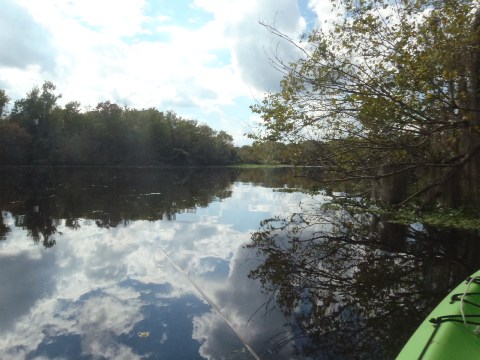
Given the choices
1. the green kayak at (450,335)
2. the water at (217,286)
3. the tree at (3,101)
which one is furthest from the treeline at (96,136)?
the green kayak at (450,335)

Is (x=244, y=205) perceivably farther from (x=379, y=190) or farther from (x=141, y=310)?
(x=141, y=310)

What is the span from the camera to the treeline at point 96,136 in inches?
2346

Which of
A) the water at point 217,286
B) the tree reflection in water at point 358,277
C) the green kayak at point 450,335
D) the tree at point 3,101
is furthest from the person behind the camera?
the tree at point 3,101

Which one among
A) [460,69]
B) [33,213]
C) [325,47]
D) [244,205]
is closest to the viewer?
[460,69]

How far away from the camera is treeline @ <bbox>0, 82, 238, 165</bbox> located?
5959 cm

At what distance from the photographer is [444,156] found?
40.1 ft

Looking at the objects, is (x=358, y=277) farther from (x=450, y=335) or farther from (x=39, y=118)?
(x=39, y=118)

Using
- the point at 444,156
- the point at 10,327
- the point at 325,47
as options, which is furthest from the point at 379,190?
the point at 10,327

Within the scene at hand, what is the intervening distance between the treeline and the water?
177 ft

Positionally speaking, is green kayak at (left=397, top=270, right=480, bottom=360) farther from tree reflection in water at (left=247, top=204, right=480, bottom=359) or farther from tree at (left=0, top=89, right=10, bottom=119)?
tree at (left=0, top=89, right=10, bottom=119)

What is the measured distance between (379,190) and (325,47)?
7.26 meters

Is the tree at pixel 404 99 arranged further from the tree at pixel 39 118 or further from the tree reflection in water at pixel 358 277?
the tree at pixel 39 118

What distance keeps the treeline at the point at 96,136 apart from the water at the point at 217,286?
53.9 metres

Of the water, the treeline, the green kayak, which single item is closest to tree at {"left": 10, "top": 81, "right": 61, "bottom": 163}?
the treeline
